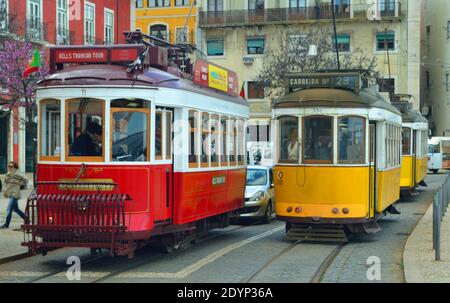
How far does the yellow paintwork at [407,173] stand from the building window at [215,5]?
30.4 m

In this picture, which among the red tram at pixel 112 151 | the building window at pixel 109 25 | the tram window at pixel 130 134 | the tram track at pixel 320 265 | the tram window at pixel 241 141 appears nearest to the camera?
the tram track at pixel 320 265

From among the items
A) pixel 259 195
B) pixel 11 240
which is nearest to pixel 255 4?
pixel 259 195

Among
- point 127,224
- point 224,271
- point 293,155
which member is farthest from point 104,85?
point 293,155

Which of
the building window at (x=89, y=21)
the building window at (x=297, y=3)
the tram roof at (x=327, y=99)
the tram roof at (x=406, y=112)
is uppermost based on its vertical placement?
the building window at (x=297, y=3)

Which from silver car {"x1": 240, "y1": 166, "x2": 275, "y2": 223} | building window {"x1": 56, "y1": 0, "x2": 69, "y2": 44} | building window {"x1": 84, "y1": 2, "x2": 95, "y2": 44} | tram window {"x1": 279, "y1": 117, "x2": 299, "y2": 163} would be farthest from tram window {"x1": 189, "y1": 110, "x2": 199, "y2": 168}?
building window {"x1": 84, "y1": 2, "x2": 95, "y2": 44}

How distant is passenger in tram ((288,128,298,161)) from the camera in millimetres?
15180

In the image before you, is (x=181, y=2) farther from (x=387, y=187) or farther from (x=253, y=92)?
(x=387, y=187)

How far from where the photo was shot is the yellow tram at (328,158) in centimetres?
1483

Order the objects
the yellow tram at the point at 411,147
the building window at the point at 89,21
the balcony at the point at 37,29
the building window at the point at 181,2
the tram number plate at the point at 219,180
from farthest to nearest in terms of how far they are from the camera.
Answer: the building window at the point at 181,2 < the building window at the point at 89,21 < the balcony at the point at 37,29 < the yellow tram at the point at 411,147 < the tram number plate at the point at 219,180

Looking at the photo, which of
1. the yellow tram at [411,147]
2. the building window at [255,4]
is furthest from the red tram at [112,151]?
the building window at [255,4]

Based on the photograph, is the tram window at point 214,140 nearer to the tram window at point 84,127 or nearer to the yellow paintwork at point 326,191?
the yellow paintwork at point 326,191

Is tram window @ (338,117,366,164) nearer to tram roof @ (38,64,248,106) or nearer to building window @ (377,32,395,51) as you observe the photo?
tram roof @ (38,64,248,106)

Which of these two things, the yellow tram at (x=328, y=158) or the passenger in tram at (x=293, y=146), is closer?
the yellow tram at (x=328, y=158)

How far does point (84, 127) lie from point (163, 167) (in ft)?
4.58
